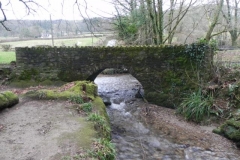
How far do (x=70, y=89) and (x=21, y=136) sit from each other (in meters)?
3.59

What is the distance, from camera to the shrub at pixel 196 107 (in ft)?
27.4

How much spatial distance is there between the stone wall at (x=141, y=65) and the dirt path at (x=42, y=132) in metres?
3.68

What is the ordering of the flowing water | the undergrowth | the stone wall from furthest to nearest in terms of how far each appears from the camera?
1. the stone wall
2. the flowing water
3. the undergrowth

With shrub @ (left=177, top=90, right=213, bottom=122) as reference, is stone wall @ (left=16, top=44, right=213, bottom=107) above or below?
above

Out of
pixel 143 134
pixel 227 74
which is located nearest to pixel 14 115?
pixel 143 134

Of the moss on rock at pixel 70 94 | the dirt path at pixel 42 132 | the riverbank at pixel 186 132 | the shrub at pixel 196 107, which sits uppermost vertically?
the moss on rock at pixel 70 94

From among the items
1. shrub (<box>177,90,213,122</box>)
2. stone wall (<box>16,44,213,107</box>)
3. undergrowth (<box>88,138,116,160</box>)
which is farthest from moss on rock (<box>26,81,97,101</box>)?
shrub (<box>177,90,213,122</box>)

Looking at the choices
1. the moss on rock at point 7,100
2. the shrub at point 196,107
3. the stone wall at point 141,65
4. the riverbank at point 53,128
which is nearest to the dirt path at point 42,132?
the riverbank at point 53,128

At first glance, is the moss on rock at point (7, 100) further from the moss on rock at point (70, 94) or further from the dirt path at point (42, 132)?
the moss on rock at point (70, 94)

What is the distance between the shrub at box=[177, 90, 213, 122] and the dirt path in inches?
171

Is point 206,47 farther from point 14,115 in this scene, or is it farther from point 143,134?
point 14,115

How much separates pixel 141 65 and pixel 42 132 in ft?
19.1

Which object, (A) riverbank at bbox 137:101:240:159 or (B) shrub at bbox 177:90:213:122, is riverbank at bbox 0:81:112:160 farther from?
(B) shrub at bbox 177:90:213:122

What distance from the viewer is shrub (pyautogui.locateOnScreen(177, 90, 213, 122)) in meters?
8.35
